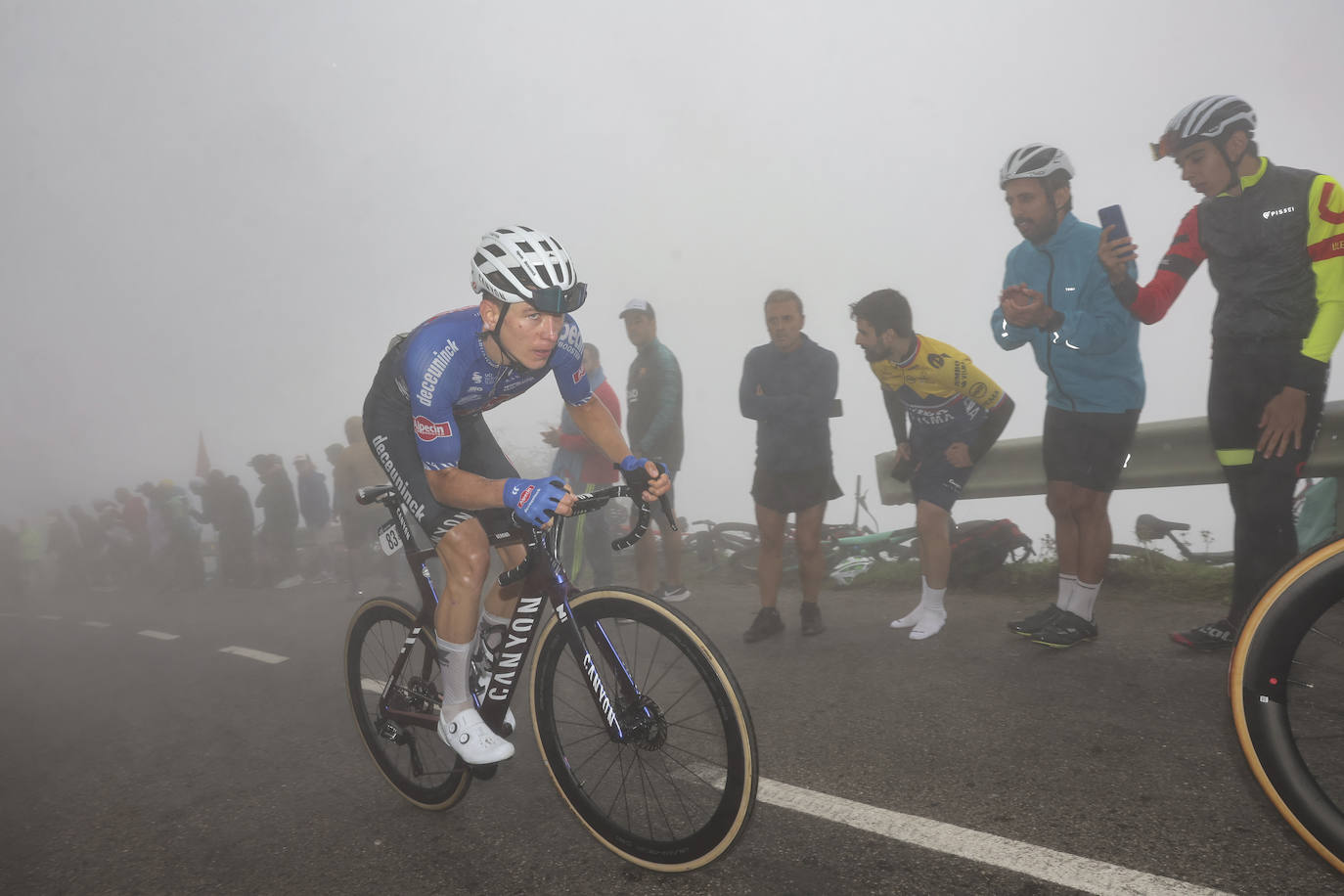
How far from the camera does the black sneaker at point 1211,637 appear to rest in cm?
388

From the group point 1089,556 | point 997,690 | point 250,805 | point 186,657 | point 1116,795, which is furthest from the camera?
point 186,657

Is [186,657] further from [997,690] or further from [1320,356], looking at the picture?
[1320,356]

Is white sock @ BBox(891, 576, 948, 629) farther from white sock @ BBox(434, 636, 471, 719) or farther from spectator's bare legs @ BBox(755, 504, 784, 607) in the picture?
white sock @ BBox(434, 636, 471, 719)

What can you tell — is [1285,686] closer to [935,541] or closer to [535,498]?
[535,498]

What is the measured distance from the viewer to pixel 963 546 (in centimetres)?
610

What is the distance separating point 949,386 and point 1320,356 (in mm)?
1766

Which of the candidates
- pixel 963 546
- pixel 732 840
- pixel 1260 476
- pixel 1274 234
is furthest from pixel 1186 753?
pixel 963 546

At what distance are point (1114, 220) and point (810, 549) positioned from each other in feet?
8.38

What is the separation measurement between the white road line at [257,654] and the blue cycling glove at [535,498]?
520 cm

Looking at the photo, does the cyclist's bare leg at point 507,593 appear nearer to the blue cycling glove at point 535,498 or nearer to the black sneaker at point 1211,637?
the blue cycling glove at point 535,498

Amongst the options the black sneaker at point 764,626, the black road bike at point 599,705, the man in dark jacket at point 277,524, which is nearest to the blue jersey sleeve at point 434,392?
the black road bike at point 599,705

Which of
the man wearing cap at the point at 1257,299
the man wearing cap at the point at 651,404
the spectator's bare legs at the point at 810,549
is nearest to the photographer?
the man wearing cap at the point at 1257,299

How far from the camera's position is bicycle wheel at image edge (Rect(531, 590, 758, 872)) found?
222 centimetres


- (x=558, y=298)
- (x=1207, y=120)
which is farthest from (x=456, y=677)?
(x=1207, y=120)
